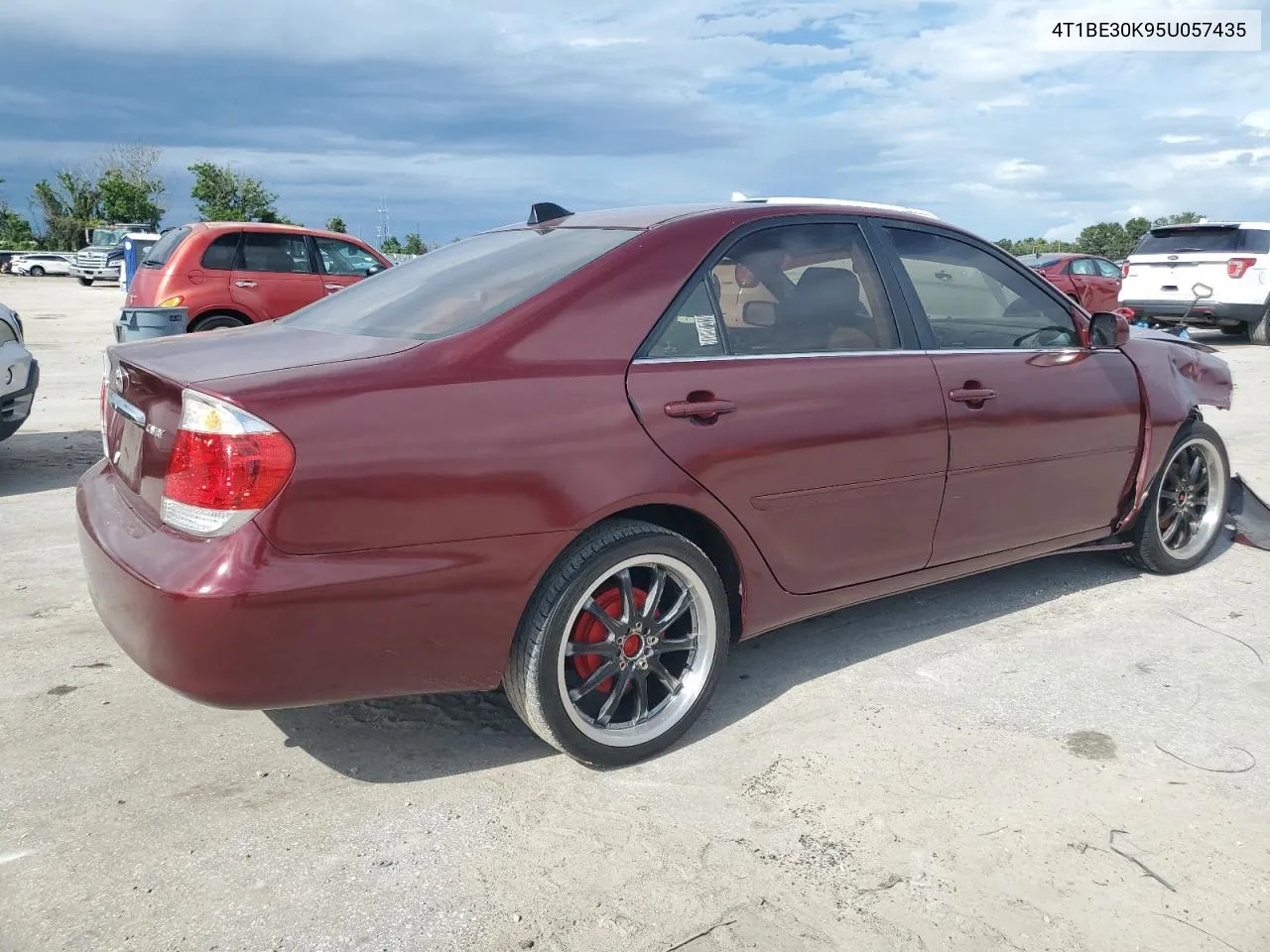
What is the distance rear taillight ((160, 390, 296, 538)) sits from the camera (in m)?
2.46

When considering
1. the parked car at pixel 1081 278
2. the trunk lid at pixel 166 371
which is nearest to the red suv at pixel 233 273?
the trunk lid at pixel 166 371

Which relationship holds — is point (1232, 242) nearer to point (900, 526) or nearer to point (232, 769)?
point (900, 526)

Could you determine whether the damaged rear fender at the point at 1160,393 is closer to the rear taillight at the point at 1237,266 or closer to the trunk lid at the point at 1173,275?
the trunk lid at the point at 1173,275

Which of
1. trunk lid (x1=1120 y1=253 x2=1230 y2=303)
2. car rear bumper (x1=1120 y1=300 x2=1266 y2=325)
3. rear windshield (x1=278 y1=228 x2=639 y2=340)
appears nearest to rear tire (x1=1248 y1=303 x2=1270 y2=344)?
car rear bumper (x1=1120 y1=300 x2=1266 y2=325)

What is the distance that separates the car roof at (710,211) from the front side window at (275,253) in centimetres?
809

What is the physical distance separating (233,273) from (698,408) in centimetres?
922

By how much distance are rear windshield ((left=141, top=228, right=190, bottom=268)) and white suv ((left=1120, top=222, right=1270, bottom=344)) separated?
1218cm

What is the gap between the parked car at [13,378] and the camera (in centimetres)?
640

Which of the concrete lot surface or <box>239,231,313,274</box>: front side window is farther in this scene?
<box>239,231,313,274</box>: front side window

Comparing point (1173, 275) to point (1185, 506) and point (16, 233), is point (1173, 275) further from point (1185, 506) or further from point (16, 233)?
point (16, 233)

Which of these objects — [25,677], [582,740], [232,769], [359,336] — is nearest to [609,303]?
[359,336]

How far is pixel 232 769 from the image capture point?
9.89 ft

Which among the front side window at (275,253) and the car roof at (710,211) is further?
the front side window at (275,253)

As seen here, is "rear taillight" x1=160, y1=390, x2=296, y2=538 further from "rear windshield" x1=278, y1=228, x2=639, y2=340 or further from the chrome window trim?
the chrome window trim
